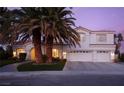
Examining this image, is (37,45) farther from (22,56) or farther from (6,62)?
(6,62)

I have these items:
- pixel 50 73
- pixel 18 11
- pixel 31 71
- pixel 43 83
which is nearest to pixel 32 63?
pixel 31 71

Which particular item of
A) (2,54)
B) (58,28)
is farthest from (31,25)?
(2,54)

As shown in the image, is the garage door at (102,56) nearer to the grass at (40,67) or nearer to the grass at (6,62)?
the grass at (40,67)

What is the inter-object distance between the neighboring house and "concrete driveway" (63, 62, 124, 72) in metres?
0.61

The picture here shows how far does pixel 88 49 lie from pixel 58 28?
13.9ft

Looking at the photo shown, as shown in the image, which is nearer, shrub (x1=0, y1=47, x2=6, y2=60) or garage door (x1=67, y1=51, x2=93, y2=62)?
shrub (x1=0, y1=47, x2=6, y2=60)

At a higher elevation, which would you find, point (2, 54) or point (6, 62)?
point (2, 54)

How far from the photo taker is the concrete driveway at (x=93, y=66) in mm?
21031

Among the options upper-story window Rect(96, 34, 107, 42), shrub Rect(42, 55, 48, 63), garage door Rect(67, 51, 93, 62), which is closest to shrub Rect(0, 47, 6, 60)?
shrub Rect(42, 55, 48, 63)

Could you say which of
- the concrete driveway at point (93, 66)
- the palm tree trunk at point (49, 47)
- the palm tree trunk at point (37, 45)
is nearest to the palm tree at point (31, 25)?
the palm tree trunk at point (37, 45)

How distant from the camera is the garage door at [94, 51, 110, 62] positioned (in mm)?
23703

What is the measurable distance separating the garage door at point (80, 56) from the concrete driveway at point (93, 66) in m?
0.74

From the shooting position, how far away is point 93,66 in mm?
22109

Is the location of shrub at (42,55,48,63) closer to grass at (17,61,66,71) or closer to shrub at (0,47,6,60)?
grass at (17,61,66,71)
